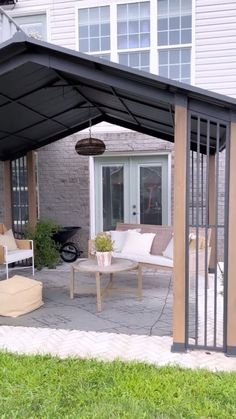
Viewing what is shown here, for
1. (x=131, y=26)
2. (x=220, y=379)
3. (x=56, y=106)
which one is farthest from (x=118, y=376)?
(x=131, y=26)

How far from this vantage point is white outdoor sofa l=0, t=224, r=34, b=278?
19.8 feet

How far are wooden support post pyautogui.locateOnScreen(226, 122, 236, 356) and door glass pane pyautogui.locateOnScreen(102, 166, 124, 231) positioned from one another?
15.4 ft

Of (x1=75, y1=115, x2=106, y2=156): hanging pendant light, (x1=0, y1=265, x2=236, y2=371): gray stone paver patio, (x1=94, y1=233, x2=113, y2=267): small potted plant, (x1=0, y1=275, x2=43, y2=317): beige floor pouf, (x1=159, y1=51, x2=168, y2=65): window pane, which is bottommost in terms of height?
(x1=0, y1=265, x2=236, y2=371): gray stone paver patio

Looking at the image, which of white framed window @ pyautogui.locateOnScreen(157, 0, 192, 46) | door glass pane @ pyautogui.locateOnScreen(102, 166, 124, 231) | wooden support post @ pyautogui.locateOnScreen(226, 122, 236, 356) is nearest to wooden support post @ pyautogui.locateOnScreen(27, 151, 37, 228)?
door glass pane @ pyautogui.locateOnScreen(102, 166, 124, 231)

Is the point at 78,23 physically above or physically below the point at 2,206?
above

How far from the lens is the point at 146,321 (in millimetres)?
4215

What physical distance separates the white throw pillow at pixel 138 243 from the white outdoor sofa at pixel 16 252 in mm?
1751

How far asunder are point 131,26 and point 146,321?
593cm

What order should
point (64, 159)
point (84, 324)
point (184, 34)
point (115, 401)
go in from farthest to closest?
1. point (64, 159)
2. point (184, 34)
3. point (84, 324)
4. point (115, 401)

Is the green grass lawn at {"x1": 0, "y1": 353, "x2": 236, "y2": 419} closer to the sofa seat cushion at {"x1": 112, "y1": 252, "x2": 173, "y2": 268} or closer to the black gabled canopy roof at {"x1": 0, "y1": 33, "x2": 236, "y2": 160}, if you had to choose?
the black gabled canopy roof at {"x1": 0, "y1": 33, "x2": 236, "y2": 160}

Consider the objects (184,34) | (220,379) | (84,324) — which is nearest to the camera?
(220,379)

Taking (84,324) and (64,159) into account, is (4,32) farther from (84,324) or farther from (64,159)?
(84,324)

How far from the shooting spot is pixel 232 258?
329cm

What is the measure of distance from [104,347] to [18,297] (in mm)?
1435
